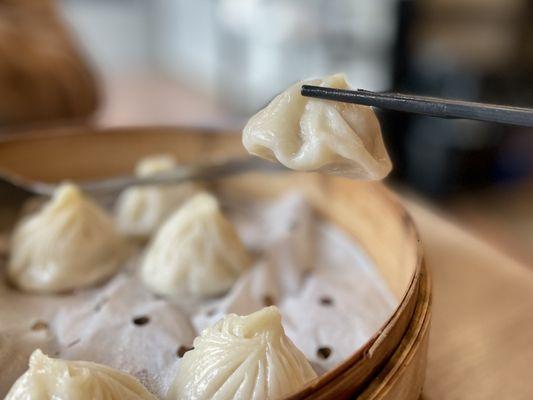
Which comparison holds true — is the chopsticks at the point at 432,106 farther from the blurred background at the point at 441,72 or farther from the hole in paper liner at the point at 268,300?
the blurred background at the point at 441,72

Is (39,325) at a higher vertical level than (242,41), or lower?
higher

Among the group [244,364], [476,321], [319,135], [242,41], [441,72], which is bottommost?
[242,41]

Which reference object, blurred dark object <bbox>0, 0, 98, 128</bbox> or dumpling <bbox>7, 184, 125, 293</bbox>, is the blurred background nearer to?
blurred dark object <bbox>0, 0, 98, 128</bbox>

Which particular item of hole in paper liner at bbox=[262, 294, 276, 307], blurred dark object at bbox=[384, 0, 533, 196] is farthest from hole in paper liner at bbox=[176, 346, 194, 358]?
blurred dark object at bbox=[384, 0, 533, 196]

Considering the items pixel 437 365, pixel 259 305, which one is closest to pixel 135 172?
pixel 259 305

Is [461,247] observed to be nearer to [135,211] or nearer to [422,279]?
[422,279]

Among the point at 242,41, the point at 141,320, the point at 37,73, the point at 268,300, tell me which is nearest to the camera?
the point at 141,320

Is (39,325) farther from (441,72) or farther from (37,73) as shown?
(441,72)

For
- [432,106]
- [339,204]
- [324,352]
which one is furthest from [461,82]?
[432,106]
